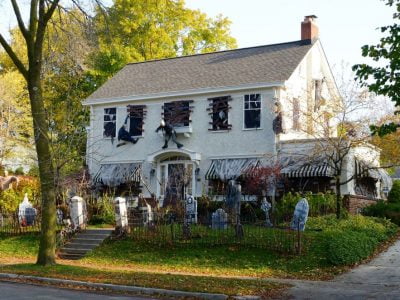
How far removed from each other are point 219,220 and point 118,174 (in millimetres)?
10601

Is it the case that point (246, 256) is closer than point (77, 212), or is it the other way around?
point (246, 256)

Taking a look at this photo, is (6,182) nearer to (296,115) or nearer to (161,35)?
(296,115)

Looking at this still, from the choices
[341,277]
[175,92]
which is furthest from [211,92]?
[341,277]

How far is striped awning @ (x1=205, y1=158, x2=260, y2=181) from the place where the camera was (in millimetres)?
25844

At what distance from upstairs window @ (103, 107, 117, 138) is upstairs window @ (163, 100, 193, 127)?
3436 millimetres

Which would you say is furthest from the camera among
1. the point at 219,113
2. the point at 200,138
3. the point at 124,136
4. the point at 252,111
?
the point at 124,136

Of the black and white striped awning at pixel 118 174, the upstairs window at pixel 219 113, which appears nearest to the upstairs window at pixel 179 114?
the upstairs window at pixel 219 113

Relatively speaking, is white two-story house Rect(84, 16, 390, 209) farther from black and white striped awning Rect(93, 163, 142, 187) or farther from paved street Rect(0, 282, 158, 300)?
paved street Rect(0, 282, 158, 300)

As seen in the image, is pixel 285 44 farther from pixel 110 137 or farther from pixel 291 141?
pixel 110 137

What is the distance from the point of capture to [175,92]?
28141 mm

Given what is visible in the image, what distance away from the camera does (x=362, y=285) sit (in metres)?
13.4

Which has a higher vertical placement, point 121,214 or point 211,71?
point 211,71

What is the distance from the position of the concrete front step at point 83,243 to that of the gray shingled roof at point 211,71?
945cm

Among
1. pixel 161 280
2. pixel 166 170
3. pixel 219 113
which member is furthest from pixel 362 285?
pixel 166 170
